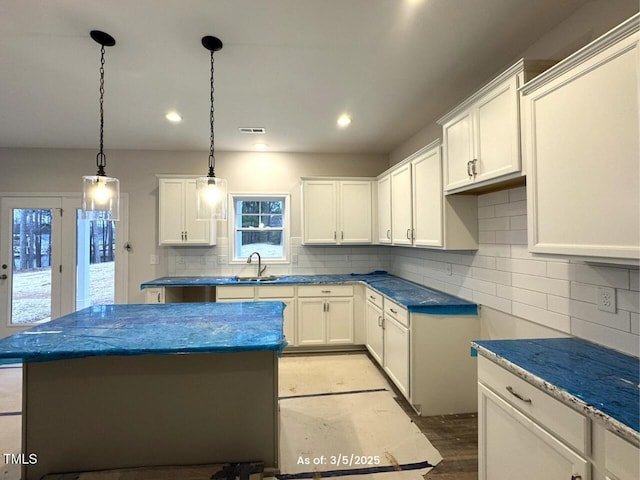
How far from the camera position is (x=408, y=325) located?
2.46 metres

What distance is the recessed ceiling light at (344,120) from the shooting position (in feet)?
10.2

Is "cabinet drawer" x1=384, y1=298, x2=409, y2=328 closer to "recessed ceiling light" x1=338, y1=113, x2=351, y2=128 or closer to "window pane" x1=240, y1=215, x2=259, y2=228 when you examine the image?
"recessed ceiling light" x1=338, y1=113, x2=351, y2=128

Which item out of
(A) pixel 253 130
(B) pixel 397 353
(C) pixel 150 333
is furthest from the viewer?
(A) pixel 253 130

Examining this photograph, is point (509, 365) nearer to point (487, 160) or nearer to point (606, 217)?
point (606, 217)

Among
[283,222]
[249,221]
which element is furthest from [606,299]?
[249,221]

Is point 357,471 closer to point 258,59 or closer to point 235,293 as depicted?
point 235,293

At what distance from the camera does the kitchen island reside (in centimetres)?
164

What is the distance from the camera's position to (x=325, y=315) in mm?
3744

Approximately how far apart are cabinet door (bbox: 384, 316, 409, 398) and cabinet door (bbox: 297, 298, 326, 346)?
962mm

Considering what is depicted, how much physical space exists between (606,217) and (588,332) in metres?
0.78

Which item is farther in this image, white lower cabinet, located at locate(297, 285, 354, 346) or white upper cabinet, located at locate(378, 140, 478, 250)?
white lower cabinet, located at locate(297, 285, 354, 346)

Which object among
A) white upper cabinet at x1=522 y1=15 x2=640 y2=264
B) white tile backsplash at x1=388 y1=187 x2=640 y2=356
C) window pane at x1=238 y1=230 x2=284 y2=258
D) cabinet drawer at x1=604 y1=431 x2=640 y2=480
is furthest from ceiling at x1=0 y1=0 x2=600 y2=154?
cabinet drawer at x1=604 y1=431 x2=640 y2=480

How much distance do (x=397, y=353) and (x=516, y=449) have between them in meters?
1.38

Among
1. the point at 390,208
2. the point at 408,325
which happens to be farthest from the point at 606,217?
the point at 390,208
